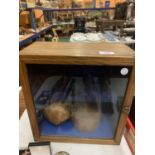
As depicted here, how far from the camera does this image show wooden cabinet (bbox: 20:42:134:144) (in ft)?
1.67

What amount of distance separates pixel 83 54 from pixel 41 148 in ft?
1.21

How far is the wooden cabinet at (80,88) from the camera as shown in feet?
1.67

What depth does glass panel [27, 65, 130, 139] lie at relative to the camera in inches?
24.6

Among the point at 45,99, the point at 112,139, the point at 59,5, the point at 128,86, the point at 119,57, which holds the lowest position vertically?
the point at 112,139

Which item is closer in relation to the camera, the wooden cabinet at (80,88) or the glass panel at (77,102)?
the wooden cabinet at (80,88)

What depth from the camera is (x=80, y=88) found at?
699mm

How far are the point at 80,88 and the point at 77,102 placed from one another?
0.07 meters

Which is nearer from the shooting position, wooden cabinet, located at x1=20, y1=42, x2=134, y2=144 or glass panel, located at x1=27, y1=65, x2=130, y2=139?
wooden cabinet, located at x1=20, y1=42, x2=134, y2=144

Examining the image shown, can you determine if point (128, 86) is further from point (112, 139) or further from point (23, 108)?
point (23, 108)
